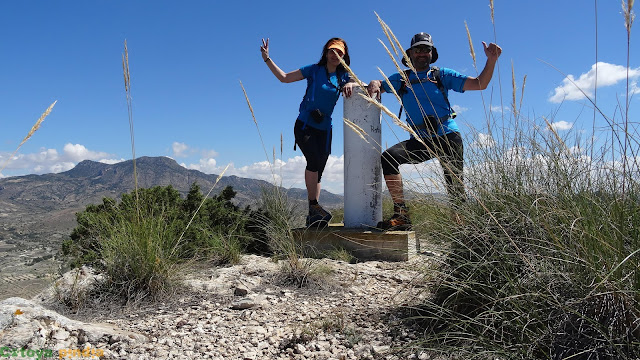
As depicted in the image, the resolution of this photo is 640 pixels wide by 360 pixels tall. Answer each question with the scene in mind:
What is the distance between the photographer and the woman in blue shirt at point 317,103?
4.81 metres

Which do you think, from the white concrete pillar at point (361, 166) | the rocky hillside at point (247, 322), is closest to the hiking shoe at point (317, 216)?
the white concrete pillar at point (361, 166)

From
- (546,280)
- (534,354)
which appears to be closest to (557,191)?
(546,280)

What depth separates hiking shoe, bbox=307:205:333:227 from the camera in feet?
16.7

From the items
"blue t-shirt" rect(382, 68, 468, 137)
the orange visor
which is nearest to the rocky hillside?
"blue t-shirt" rect(382, 68, 468, 137)

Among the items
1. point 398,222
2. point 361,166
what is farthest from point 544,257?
point 361,166

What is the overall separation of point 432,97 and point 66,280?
12.4 feet

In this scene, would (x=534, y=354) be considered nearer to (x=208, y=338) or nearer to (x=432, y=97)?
(x=208, y=338)

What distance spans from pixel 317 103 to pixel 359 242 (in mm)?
1690

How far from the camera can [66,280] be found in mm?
3480

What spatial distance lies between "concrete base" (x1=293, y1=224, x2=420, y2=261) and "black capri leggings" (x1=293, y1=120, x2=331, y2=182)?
0.79m

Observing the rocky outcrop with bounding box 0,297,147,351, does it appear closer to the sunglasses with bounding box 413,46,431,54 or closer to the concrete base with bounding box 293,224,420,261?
the concrete base with bounding box 293,224,420,261

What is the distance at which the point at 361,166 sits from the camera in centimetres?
510

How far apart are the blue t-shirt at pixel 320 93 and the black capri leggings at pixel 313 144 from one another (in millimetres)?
79

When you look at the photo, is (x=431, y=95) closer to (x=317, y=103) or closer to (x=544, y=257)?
(x=317, y=103)
